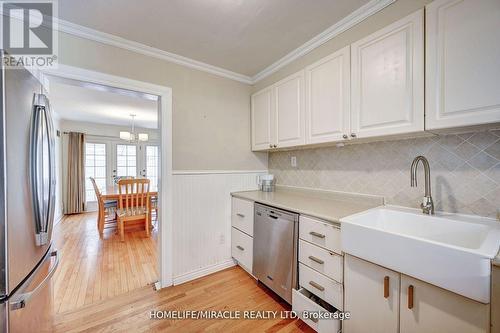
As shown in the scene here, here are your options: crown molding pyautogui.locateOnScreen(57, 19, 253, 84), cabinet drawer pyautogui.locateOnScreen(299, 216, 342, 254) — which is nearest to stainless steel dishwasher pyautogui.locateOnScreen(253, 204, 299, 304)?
cabinet drawer pyautogui.locateOnScreen(299, 216, 342, 254)

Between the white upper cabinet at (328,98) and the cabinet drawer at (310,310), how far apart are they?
1.22 m

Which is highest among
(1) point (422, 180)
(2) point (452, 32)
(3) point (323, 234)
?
(2) point (452, 32)

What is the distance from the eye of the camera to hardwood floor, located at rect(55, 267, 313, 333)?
1.50m

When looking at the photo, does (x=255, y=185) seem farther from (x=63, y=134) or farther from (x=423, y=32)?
(x=63, y=134)

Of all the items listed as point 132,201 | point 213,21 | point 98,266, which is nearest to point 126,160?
point 132,201

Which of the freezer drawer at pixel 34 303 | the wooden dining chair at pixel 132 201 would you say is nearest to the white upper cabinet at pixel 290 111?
the freezer drawer at pixel 34 303

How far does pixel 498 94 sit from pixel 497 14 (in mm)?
385

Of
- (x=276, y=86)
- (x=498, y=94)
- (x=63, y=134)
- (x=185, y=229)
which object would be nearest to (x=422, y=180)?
(x=498, y=94)

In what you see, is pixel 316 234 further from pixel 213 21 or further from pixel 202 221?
pixel 213 21

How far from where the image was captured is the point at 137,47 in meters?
1.88

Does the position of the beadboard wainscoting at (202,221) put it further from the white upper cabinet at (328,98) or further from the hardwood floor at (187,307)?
the white upper cabinet at (328,98)

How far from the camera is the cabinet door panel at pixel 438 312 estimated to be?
79cm

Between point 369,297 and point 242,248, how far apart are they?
1.36 meters

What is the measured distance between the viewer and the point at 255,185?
2654mm
